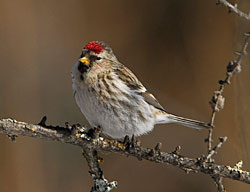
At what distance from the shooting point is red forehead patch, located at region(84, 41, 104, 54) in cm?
278

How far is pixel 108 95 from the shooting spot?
2.71 meters

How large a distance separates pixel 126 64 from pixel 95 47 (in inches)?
66.9

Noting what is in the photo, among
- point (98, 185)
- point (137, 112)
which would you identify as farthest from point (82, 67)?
point (98, 185)

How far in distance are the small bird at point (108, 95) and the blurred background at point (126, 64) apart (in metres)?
1.34

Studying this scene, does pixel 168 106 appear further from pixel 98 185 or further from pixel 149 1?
pixel 98 185

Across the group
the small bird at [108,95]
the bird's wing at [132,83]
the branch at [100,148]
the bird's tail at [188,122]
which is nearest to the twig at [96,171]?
the branch at [100,148]

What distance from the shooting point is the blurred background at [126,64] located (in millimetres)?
4141

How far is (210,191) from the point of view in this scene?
4016 millimetres

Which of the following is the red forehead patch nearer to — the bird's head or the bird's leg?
the bird's head

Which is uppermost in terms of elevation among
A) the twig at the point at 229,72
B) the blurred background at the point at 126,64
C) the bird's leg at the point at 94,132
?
the blurred background at the point at 126,64

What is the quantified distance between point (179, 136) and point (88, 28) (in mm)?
1610

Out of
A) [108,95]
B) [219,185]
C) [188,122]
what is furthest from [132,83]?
[219,185]

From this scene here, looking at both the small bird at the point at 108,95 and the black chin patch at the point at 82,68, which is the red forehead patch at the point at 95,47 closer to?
the small bird at the point at 108,95

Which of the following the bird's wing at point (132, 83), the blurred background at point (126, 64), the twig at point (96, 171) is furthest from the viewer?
the blurred background at point (126, 64)
